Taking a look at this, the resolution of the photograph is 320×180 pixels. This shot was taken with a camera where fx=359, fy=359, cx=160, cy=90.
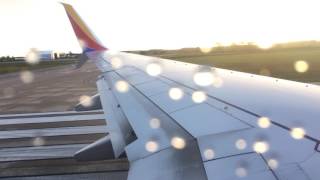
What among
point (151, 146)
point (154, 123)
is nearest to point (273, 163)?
point (151, 146)

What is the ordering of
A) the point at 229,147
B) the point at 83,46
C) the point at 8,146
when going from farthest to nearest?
the point at 83,46 < the point at 8,146 < the point at 229,147

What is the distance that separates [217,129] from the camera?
309 cm

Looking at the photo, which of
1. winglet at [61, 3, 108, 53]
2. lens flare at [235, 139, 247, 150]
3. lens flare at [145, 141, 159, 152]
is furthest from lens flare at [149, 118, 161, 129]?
winglet at [61, 3, 108, 53]

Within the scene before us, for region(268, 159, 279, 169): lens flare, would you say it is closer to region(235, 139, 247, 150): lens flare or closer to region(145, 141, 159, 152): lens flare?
region(235, 139, 247, 150): lens flare

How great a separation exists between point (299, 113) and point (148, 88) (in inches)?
103

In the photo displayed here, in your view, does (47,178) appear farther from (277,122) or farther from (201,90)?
(277,122)

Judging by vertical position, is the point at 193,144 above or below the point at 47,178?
above

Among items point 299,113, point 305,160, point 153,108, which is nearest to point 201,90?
point 153,108

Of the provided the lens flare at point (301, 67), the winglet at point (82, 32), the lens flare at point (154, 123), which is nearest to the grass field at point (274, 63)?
the lens flare at point (301, 67)

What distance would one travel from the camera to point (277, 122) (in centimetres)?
302

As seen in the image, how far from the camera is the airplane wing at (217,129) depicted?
95.0 inches

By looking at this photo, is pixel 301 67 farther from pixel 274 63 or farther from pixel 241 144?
pixel 241 144

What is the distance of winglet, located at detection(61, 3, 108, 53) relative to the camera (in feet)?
31.1

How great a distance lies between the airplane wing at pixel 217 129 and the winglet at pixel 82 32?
14.7ft
